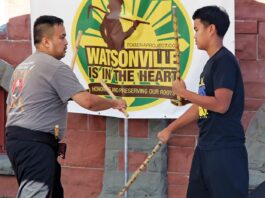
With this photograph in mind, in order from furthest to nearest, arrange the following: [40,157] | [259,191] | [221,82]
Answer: [259,191] → [40,157] → [221,82]

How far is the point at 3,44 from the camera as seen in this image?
20.6 feet

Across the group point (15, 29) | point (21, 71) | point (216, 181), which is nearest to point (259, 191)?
point (216, 181)

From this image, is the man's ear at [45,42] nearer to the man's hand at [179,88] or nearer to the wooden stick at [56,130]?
the wooden stick at [56,130]

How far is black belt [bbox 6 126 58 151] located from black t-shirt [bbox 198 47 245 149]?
3.23ft

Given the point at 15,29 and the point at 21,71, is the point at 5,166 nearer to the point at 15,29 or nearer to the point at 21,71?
the point at 15,29

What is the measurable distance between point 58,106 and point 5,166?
1950 millimetres

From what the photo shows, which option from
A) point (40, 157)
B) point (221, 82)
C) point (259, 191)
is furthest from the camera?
point (259, 191)

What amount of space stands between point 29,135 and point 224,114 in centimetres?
122

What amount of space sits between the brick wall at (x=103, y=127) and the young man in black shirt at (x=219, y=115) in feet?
3.45

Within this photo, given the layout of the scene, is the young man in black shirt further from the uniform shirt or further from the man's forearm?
the uniform shirt

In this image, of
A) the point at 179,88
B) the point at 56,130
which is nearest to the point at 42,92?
the point at 56,130

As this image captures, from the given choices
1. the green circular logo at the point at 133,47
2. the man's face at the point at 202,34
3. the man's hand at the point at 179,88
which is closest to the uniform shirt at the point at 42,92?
the man's hand at the point at 179,88

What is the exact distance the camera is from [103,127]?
19.6 feet

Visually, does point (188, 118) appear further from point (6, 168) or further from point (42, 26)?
point (6, 168)
